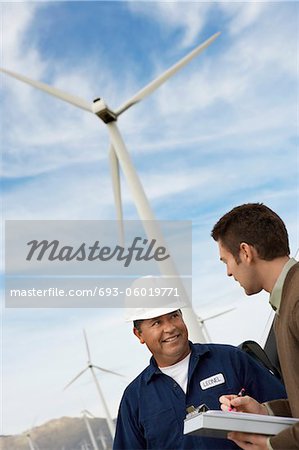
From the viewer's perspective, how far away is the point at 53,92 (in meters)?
31.2

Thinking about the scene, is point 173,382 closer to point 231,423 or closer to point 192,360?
point 192,360

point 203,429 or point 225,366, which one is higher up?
point 225,366

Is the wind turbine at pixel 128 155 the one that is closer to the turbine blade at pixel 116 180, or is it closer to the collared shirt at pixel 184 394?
the turbine blade at pixel 116 180

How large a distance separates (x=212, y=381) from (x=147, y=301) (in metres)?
0.75

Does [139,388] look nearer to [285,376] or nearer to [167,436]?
[167,436]

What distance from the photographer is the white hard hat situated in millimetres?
4961

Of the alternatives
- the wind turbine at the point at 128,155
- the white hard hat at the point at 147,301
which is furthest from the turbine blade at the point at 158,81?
the white hard hat at the point at 147,301

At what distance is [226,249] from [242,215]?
22 centimetres

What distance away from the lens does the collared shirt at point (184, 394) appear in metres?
4.72

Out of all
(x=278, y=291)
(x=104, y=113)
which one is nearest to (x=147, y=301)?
(x=278, y=291)

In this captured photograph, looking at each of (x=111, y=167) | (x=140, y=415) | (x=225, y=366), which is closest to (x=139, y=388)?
(x=140, y=415)

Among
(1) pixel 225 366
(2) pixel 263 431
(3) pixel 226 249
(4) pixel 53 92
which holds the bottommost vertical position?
(2) pixel 263 431

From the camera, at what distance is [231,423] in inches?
130

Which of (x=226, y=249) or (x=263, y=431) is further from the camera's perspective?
(x=226, y=249)
